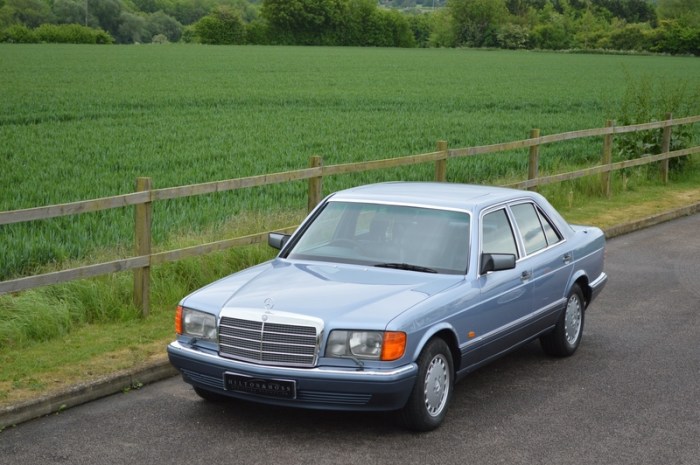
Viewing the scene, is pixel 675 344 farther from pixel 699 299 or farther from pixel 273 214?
pixel 273 214

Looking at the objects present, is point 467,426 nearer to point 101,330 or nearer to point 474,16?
point 101,330

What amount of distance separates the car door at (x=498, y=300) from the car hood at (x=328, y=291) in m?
0.29

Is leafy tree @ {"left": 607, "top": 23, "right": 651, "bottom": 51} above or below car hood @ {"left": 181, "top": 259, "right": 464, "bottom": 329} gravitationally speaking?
above

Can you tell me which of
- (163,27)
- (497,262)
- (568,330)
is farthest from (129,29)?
(497,262)

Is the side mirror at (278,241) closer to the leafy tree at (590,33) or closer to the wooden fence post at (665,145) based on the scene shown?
the wooden fence post at (665,145)

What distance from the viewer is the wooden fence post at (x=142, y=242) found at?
903 centimetres

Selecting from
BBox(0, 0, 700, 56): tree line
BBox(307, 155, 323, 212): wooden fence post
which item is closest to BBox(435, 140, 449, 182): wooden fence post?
BBox(307, 155, 323, 212): wooden fence post

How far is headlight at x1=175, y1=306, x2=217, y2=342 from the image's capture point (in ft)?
21.8

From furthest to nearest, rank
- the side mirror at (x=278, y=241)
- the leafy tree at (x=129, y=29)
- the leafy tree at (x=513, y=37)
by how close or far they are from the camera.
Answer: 1. the leafy tree at (x=129, y=29)
2. the leafy tree at (x=513, y=37)
3. the side mirror at (x=278, y=241)

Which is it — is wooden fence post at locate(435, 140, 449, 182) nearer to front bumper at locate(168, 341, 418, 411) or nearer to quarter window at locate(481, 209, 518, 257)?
quarter window at locate(481, 209, 518, 257)

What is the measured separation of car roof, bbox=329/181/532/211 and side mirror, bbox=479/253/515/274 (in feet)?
1.63

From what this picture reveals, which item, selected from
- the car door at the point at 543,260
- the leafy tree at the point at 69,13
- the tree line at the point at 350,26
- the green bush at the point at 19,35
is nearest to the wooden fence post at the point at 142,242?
the car door at the point at 543,260

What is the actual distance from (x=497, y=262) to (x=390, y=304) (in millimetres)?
996

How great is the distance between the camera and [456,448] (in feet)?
20.8
